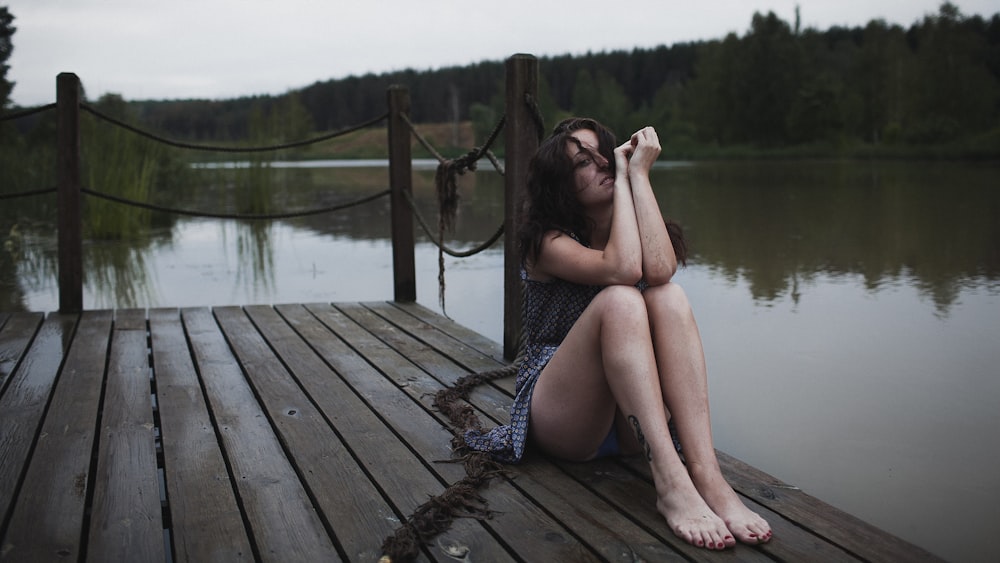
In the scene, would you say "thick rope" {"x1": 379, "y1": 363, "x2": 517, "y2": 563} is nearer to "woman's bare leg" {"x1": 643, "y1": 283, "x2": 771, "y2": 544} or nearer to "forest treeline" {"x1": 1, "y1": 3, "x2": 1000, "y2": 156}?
"woman's bare leg" {"x1": 643, "y1": 283, "x2": 771, "y2": 544}

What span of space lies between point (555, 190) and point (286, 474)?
0.80 meters

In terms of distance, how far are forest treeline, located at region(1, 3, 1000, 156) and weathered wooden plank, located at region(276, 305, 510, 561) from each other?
2136 centimetres

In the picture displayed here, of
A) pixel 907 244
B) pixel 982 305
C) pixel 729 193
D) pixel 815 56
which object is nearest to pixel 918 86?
pixel 815 56

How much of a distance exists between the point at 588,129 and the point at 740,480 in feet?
2.56

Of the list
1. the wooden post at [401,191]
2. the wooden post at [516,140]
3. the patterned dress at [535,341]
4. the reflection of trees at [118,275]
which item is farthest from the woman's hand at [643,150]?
the reflection of trees at [118,275]

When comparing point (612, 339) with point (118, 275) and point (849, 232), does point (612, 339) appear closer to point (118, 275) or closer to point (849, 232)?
point (118, 275)

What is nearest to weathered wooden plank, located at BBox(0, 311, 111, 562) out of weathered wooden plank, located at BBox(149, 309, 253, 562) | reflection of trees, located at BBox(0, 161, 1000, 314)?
weathered wooden plank, located at BBox(149, 309, 253, 562)

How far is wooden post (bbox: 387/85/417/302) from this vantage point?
13.3ft

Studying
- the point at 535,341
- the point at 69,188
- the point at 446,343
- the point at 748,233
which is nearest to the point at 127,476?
the point at 535,341

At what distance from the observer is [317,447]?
6.61 ft

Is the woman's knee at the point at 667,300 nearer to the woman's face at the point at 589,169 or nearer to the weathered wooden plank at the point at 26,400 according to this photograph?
the woman's face at the point at 589,169

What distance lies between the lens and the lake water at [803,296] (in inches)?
93.7

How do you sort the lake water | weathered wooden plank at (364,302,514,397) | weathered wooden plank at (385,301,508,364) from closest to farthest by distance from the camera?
the lake water → weathered wooden plank at (364,302,514,397) → weathered wooden plank at (385,301,508,364)

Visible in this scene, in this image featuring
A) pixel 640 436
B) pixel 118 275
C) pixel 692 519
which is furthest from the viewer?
pixel 118 275
